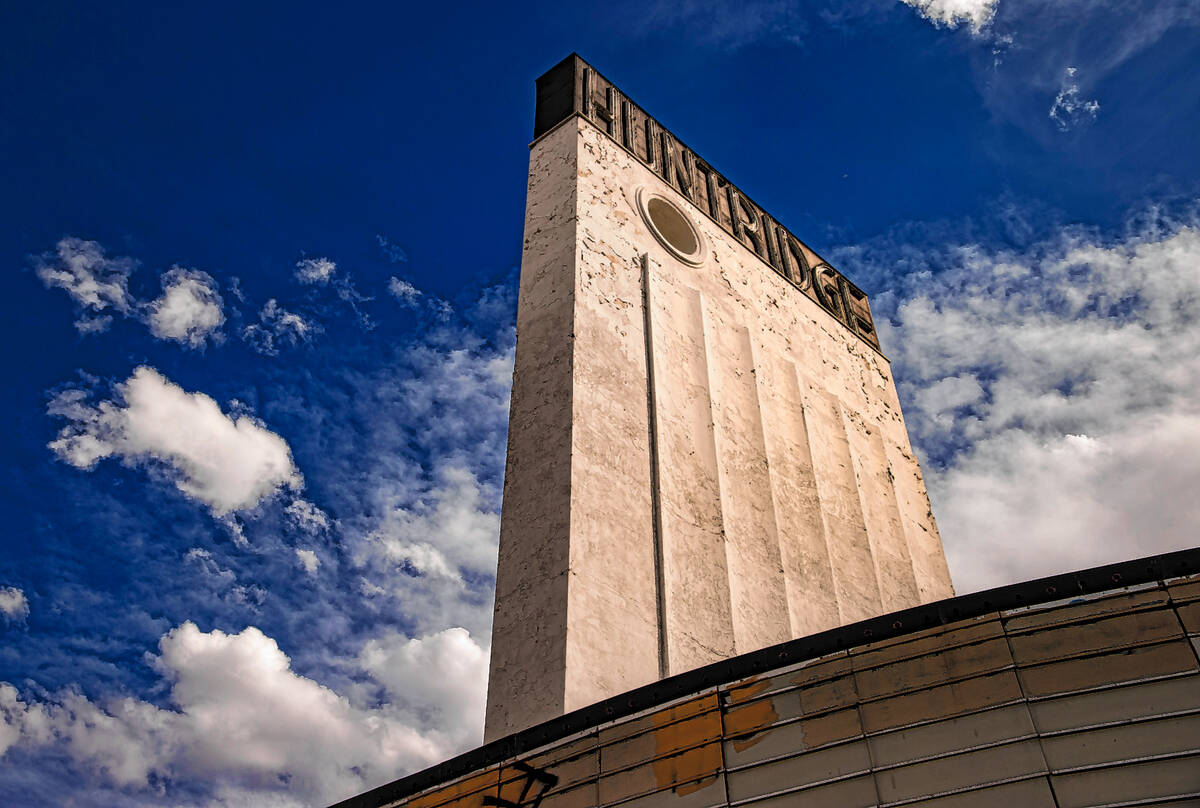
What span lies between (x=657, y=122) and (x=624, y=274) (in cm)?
569

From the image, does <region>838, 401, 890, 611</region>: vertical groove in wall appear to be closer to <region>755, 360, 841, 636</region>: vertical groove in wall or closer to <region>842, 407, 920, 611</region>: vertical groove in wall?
<region>842, 407, 920, 611</region>: vertical groove in wall

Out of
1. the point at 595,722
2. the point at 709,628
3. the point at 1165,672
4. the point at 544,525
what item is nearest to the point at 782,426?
the point at 709,628

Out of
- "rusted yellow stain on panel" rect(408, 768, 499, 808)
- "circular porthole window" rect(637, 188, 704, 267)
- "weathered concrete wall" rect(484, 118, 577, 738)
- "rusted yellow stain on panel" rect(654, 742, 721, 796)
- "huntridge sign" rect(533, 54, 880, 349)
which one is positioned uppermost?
"huntridge sign" rect(533, 54, 880, 349)

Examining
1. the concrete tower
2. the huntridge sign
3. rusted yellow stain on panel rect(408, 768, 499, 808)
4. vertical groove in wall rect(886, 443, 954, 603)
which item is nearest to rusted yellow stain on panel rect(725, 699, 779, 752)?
rusted yellow stain on panel rect(408, 768, 499, 808)

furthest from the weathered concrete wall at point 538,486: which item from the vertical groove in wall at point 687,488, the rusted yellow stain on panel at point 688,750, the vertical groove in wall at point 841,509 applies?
the vertical groove in wall at point 841,509

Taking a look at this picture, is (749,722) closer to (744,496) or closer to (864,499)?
→ (744,496)

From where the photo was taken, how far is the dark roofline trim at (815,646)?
21.0 feet

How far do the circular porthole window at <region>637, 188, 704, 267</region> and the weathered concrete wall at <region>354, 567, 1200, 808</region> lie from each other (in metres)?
10.1

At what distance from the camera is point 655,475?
1241 cm

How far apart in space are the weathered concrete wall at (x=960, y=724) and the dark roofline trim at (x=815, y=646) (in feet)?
0.23

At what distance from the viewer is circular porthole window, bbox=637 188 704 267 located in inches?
634

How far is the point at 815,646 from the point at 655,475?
5465 mm

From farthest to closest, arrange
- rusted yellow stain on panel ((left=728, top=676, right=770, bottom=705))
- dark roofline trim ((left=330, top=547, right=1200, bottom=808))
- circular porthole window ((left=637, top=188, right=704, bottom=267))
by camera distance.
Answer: circular porthole window ((left=637, top=188, right=704, bottom=267)) → rusted yellow stain on panel ((left=728, top=676, right=770, bottom=705)) → dark roofline trim ((left=330, top=547, right=1200, bottom=808))

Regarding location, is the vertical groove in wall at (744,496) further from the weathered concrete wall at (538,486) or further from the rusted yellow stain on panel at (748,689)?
the rusted yellow stain on panel at (748,689)
